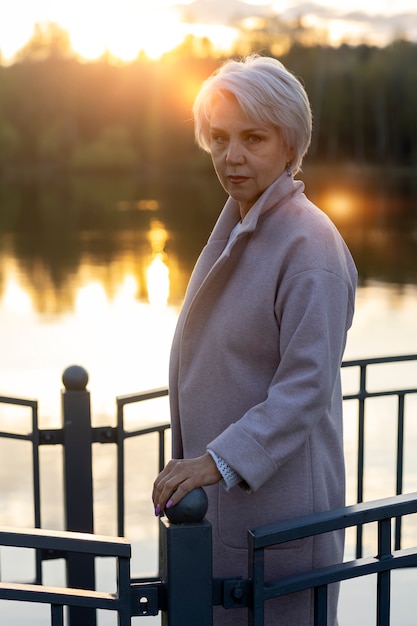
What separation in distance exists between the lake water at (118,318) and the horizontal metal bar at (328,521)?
6.49 feet

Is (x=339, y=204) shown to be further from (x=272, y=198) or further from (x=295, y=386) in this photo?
(x=295, y=386)

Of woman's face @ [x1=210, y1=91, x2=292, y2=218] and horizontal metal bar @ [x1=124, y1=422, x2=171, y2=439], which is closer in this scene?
woman's face @ [x1=210, y1=91, x2=292, y2=218]

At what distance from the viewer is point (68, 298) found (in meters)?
14.2

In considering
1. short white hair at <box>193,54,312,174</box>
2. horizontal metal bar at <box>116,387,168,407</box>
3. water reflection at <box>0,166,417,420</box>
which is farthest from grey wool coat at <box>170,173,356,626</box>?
water reflection at <box>0,166,417,420</box>

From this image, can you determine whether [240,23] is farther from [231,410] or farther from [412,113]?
[231,410]

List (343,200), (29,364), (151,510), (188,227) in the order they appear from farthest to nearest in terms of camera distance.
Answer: (343,200)
(188,227)
(29,364)
(151,510)

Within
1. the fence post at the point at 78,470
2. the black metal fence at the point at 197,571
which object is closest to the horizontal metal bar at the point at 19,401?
the fence post at the point at 78,470

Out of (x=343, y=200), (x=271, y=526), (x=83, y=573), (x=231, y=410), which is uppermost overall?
(x=343, y=200)

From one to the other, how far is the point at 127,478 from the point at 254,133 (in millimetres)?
3699

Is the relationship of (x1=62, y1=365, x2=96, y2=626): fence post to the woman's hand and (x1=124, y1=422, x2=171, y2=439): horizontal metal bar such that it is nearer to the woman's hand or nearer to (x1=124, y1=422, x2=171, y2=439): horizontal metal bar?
(x1=124, y1=422, x2=171, y2=439): horizontal metal bar

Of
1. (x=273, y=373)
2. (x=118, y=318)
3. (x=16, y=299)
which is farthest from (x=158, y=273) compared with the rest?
(x=273, y=373)

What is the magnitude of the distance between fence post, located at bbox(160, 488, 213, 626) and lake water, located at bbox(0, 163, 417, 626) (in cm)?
201

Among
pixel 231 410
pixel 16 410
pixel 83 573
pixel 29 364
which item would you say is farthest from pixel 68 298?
pixel 231 410

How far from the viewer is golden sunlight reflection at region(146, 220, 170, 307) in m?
14.3
